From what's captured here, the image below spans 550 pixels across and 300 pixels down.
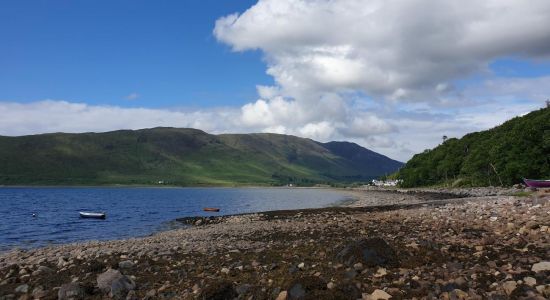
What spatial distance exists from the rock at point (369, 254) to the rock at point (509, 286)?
4.20 meters

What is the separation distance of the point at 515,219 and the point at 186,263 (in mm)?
18311

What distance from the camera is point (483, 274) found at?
12461 mm

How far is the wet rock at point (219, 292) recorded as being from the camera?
12961 millimetres

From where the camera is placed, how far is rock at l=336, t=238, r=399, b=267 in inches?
586

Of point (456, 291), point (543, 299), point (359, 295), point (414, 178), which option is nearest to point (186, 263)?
point (359, 295)

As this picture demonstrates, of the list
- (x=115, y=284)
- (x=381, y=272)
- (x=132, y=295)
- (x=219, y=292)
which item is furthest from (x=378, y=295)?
(x=115, y=284)

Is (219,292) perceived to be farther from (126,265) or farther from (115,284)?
(126,265)

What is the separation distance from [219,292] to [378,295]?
4793 mm

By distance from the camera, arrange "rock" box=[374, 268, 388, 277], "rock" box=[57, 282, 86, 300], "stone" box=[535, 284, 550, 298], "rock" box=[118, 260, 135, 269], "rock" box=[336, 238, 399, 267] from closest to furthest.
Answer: "stone" box=[535, 284, 550, 298] < "rock" box=[374, 268, 388, 277] < "rock" box=[336, 238, 399, 267] < "rock" box=[57, 282, 86, 300] < "rock" box=[118, 260, 135, 269]

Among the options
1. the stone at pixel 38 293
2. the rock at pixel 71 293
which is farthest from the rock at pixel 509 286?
the stone at pixel 38 293

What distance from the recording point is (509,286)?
1078 cm

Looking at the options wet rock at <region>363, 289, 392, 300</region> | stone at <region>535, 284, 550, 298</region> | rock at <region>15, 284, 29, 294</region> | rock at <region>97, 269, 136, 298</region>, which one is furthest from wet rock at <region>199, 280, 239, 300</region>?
rock at <region>15, 284, 29, 294</region>

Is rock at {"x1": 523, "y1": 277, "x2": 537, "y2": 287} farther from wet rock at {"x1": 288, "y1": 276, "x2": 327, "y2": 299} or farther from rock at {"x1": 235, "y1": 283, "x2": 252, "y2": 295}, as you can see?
rock at {"x1": 235, "y1": 283, "x2": 252, "y2": 295}

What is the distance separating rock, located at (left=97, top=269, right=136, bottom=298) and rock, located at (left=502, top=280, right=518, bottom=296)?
11.9 meters
